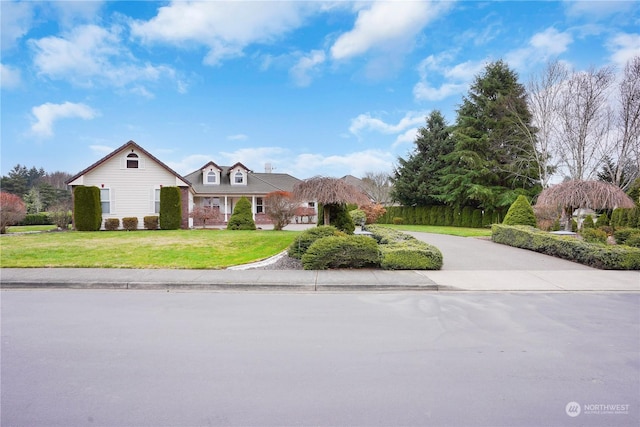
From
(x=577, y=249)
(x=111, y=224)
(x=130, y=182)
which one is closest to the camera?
(x=577, y=249)

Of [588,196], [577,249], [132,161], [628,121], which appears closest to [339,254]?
[577,249]

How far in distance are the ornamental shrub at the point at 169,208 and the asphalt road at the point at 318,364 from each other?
1611 centimetres

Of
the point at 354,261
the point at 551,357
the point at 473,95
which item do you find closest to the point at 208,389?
the point at 551,357

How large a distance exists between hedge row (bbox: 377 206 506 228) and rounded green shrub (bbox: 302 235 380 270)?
2435 cm

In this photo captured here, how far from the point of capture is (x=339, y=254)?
9.09m

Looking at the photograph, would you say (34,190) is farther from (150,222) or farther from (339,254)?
(339,254)

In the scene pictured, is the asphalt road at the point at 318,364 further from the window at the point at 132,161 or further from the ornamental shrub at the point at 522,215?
the window at the point at 132,161

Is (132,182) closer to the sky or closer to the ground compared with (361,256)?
closer to the sky

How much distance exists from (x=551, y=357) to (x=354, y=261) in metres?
5.68

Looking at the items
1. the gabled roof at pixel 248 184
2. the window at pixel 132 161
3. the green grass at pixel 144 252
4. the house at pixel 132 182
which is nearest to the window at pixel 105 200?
the house at pixel 132 182

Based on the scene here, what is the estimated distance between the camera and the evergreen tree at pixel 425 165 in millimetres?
33562

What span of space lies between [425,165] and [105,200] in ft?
95.8

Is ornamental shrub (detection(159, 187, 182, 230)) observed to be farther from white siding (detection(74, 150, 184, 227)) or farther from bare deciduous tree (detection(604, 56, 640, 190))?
bare deciduous tree (detection(604, 56, 640, 190))

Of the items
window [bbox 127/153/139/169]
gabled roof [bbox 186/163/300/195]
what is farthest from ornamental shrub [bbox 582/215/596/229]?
window [bbox 127/153/139/169]
